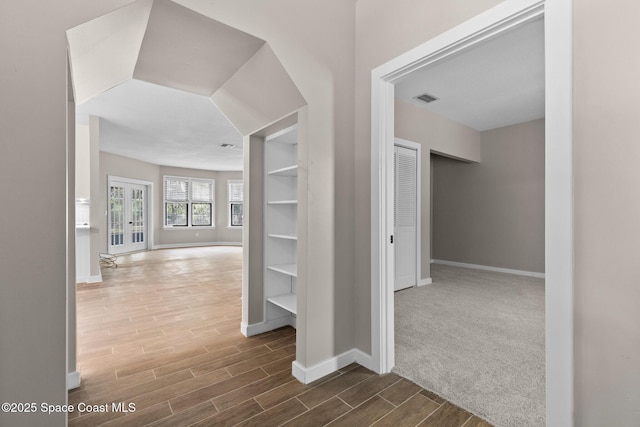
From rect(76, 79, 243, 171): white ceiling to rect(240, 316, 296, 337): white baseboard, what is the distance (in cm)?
246

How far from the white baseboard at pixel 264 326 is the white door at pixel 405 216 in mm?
1894

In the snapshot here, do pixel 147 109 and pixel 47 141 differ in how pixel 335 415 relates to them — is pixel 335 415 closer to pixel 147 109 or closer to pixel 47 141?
pixel 47 141

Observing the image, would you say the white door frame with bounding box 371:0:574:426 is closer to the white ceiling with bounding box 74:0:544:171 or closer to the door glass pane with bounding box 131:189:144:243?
the white ceiling with bounding box 74:0:544:171

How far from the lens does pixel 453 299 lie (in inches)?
153

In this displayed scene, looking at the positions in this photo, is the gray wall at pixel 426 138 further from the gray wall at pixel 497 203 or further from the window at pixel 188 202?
the window at pixel 188 202

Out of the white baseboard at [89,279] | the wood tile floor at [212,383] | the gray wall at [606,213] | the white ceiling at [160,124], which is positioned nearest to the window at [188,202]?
the white ceiling at [160,124]

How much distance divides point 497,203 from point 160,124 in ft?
21.6

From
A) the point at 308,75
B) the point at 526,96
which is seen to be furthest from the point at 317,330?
the point at 526,96

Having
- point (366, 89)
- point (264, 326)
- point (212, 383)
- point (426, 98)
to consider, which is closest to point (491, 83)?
point (426, 98)

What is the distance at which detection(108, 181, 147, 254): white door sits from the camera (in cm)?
788

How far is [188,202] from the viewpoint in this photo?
10344 millimetres

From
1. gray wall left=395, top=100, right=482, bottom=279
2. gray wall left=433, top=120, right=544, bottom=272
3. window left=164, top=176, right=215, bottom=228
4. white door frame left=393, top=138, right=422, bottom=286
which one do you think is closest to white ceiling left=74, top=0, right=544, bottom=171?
gray wall left=395, top=100, right=482, bottom=279

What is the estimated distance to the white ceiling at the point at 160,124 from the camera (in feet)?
13.6

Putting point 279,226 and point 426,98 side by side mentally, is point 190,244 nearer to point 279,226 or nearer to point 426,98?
point 279,226
